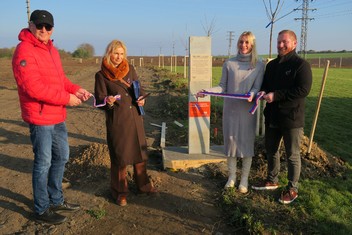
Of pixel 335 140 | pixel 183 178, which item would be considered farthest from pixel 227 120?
pixel 335 140

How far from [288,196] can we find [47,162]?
2997mm

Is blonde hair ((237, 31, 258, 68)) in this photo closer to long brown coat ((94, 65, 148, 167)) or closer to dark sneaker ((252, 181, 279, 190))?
Result: long brown coat ((94, 65, 148, 167))

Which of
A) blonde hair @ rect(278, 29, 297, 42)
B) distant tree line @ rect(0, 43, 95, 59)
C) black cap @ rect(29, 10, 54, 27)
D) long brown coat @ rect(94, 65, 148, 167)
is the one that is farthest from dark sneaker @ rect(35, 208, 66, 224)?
distant tree line @ rect(0, 43, 95, 59)

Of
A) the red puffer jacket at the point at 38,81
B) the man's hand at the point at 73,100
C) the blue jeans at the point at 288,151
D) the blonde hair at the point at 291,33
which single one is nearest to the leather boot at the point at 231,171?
the blue jeans at the point at 288,151

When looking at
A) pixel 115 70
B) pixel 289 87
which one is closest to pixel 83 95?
pixel 115 70

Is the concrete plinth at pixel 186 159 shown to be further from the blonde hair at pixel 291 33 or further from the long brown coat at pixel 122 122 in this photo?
the blonde hair at pixel 291 33

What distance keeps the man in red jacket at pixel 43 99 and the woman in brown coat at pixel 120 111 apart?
34 cm

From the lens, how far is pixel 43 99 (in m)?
3.39

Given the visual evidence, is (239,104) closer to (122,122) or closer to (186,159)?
(122,122)

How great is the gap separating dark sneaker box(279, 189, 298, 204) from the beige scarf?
2.52 m

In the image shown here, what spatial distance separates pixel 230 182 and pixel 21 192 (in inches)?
119

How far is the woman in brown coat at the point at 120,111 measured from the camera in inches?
156

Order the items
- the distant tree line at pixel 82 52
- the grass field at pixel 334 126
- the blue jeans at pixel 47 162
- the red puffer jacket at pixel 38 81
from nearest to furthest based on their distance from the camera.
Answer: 1. the red puffer jacket at pixel 38 81
2. the blue jeans at pixel 47 162
3. the grass field at pixel 334 126
4. the distant tree line at pixel 82 52

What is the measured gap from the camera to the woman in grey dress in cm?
425
